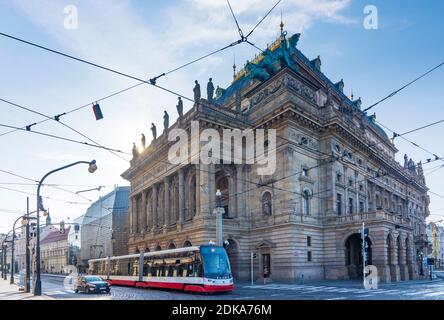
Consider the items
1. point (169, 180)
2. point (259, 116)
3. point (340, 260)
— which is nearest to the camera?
point (340, 260)

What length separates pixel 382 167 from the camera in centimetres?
5994

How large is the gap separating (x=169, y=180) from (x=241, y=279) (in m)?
18.4

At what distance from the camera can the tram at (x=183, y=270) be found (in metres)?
24.7

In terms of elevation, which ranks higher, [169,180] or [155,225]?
[169,180]

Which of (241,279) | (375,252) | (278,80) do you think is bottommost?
(241,279)

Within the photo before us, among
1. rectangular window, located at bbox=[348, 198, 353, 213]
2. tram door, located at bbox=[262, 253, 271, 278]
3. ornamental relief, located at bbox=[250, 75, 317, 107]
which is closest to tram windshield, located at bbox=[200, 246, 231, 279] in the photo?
tram door, located at bbox=[262, 253, 271, 278]

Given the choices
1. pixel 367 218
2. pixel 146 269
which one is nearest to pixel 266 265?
pixel 367 218

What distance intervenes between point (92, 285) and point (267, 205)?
21.3m

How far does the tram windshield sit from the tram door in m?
16.6

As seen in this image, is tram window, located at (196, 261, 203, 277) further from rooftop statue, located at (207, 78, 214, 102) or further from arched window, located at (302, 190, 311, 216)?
rooftop statue, located at (207, 78, 214, 102)
